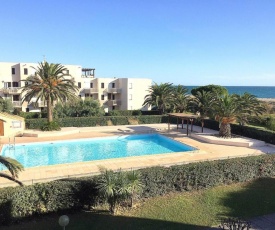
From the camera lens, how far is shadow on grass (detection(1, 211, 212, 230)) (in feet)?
31.6

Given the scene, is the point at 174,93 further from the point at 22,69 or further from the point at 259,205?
the point at 259,205

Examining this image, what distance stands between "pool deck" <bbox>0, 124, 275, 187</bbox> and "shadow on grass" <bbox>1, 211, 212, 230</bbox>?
15.0 ft

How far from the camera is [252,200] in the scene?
1223 cm

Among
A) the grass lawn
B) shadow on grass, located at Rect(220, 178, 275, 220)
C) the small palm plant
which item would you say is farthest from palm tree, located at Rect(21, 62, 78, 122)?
shadow on grass, located at Rect(220, 178, 275, 220)

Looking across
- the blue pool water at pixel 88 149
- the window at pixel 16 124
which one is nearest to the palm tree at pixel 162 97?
the blue pool water at pixel 88 149

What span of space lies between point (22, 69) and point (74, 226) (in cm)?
3921

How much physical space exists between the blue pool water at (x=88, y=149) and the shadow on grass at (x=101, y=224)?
33.0 ft

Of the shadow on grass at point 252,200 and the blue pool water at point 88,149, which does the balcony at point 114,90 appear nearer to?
the blue pool water at point 88,149

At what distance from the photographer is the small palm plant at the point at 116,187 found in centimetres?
1042

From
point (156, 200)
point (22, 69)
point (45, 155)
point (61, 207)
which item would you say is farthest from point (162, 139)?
point (22, 69)

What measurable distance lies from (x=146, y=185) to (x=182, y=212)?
2.02m

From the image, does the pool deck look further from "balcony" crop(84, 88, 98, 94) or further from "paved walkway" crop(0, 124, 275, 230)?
"balcony" crop(84, 88, 98, 94)

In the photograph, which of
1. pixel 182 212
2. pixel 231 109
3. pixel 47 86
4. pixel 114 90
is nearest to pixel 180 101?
pixel 231 109

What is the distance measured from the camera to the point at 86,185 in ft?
36.3
